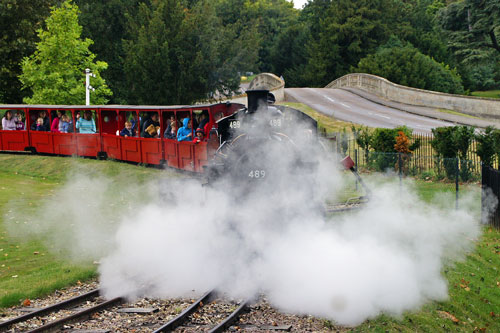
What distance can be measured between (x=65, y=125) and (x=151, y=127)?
546 centimetres

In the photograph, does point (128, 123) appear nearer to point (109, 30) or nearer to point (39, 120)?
point (39, 120)

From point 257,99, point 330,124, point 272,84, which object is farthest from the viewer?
point 272,84

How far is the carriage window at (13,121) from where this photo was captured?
27234 millimetres

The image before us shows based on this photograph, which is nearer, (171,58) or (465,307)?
(465,307)

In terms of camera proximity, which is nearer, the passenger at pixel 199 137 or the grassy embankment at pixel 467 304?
the grassy embankment at pixel 467 304

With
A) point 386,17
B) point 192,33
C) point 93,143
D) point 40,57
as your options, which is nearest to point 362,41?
→ point 386,17

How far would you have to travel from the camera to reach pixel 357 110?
137ft

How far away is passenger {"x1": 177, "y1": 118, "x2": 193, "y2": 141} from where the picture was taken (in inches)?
774

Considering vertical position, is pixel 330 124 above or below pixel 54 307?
above

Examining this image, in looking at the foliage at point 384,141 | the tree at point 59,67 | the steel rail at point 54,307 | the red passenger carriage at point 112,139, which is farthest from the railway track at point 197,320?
the tree at point 59,67

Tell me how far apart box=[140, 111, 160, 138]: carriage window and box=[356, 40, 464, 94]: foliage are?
34566 millimetres

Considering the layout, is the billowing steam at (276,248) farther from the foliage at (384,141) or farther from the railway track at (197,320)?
the foliage at (384,141)

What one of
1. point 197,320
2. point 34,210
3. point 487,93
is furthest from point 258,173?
point 487,93

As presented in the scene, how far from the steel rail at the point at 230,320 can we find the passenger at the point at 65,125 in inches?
755
